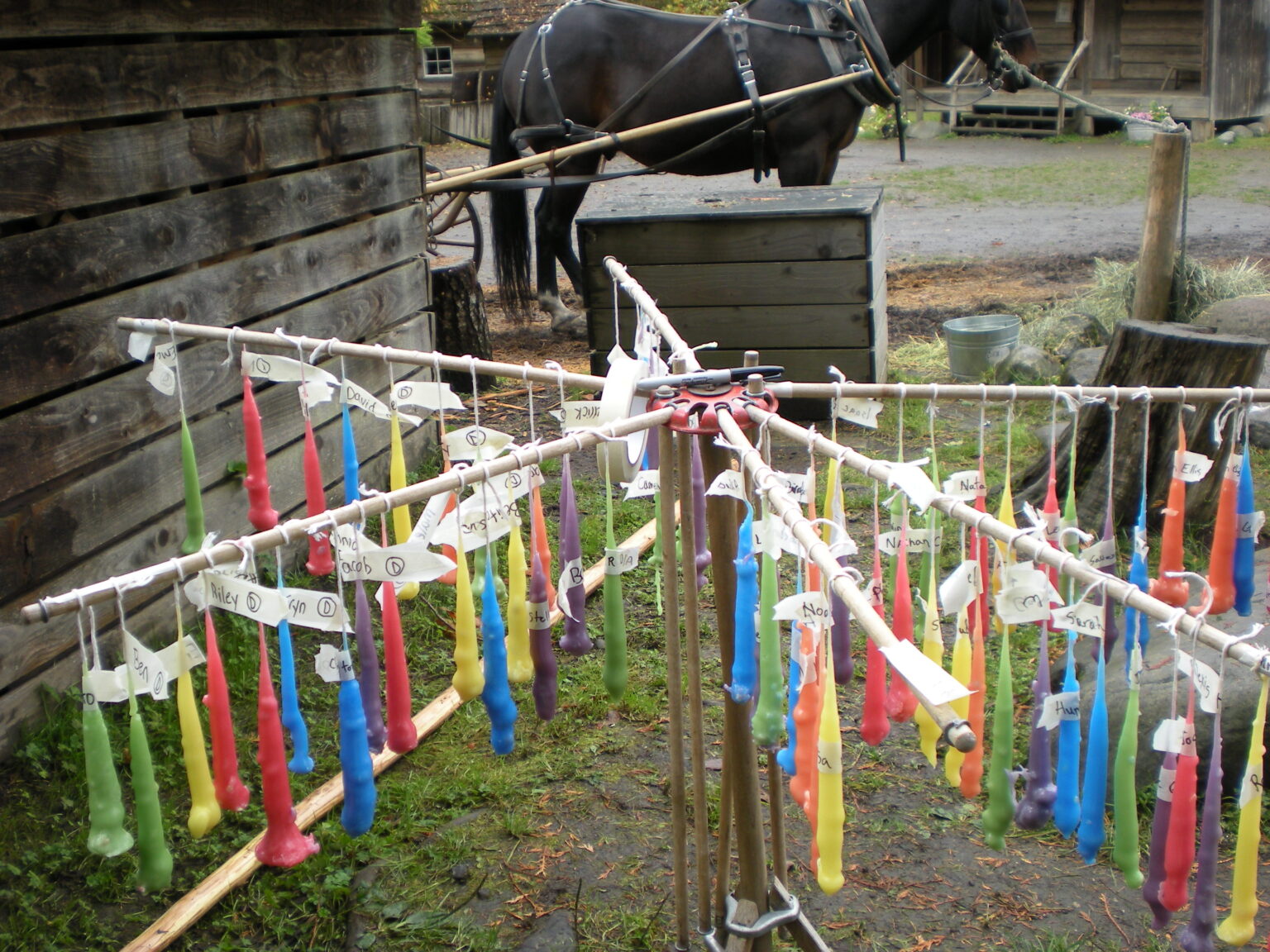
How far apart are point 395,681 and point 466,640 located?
0.43 feet

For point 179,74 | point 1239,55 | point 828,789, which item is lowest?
point 828,789

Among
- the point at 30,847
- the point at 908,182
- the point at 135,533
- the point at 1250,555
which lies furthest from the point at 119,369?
the point at 908,182

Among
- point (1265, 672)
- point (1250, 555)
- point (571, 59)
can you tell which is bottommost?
point (1250, 555)

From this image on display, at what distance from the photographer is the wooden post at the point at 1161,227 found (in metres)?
6.05

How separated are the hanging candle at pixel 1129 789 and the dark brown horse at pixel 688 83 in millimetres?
6092

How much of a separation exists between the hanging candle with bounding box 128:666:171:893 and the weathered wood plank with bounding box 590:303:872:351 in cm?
450

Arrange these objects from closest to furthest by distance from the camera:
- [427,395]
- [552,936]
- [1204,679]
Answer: [1204,679], [427,395], [552,936]

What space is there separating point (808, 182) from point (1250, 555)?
18.0 feet

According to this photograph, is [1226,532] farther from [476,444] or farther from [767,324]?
[767,324]

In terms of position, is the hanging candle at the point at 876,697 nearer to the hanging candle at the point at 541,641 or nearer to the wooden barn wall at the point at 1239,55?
the hanging candle at the point at 541,641

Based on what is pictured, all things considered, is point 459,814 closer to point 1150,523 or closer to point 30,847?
point 30,847

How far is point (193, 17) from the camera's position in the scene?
3863 mm

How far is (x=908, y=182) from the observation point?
14852 mm

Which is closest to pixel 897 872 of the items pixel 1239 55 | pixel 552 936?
pixel 552 936
